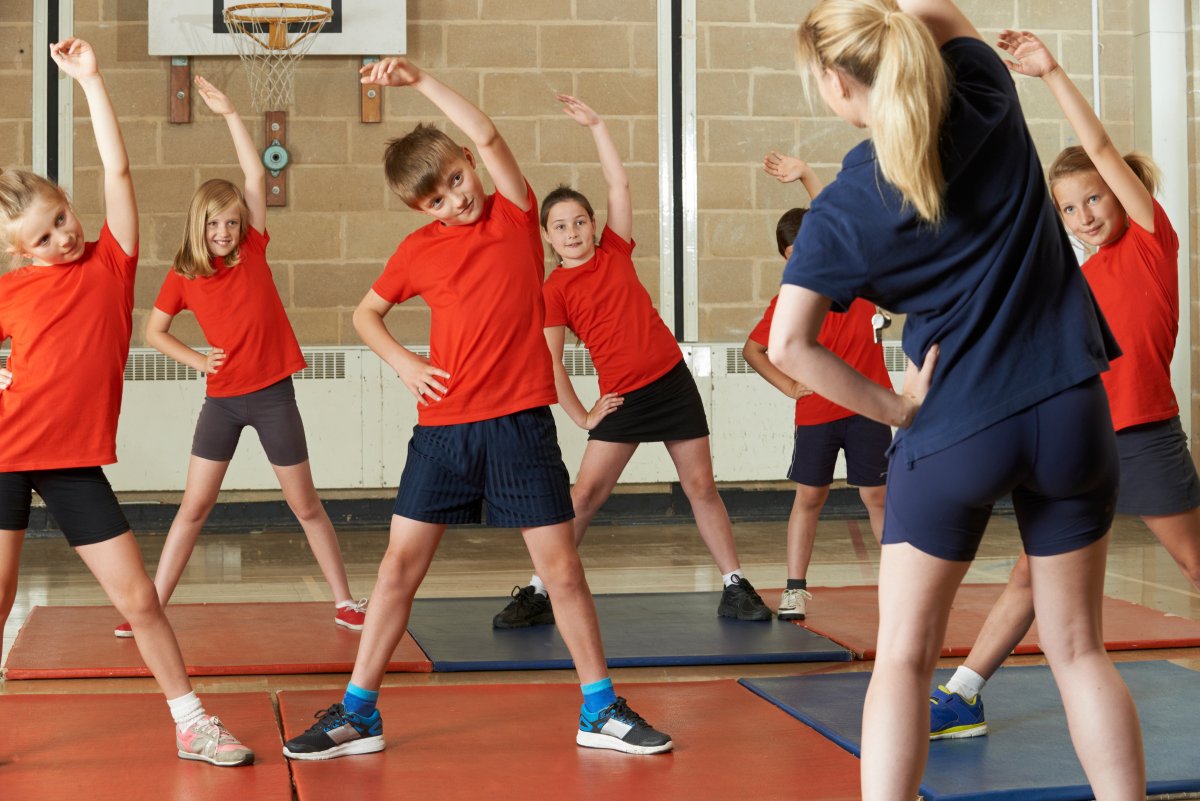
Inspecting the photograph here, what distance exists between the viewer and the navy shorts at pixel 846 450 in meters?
4.37

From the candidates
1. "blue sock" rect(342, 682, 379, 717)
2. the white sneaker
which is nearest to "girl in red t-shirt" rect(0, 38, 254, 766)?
"blue sock" rect(342, 682, 379, 717)

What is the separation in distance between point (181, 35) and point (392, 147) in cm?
432

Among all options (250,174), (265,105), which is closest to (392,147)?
(250,174)

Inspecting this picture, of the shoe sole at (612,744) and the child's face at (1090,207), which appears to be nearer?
the shoe sole at (612,744)

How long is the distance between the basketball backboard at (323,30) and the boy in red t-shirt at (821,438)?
10.6 feet

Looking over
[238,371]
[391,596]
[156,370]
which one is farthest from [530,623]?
[156,370]

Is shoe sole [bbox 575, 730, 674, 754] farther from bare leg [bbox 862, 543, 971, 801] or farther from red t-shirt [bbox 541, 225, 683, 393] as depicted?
red t-shirt [bbox 541, 225, 683, 393]

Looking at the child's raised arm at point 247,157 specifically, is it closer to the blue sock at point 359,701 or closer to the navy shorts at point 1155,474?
the blue sock at point 359,701

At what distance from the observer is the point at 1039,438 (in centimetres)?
182

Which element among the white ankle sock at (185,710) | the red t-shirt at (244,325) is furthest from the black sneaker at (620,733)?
the red t-shirt at (244,325)

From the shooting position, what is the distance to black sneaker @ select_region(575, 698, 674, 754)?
287 cm

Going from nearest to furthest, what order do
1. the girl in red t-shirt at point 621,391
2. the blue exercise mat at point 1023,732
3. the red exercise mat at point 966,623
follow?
the blue exercise mat at point 1023,732
the red exercise mat at point 966,623
the girl in red t-shirt at point 621,391

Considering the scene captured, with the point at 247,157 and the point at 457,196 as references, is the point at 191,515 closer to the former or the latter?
the point at 247,157

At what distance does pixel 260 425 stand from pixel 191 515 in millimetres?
370
